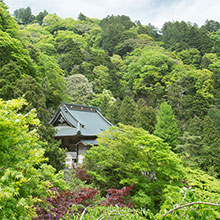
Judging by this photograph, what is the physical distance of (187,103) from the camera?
25375mm

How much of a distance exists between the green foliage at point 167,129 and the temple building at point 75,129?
15.7ft

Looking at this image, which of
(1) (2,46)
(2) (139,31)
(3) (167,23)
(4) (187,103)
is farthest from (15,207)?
(3) (167,23)

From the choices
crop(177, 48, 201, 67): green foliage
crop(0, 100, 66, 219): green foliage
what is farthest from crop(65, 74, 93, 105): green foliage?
crop(0, 100, 66, 219): green foliage

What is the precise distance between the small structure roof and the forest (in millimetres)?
2022

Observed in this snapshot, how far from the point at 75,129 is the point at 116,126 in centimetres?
405

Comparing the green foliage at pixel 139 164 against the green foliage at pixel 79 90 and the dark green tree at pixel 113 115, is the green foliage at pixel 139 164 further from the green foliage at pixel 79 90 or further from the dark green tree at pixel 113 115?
the green foliage at pixel 79 90

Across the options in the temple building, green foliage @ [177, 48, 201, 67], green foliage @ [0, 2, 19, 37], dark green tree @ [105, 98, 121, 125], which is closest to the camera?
the temple building

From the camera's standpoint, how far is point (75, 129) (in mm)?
14711

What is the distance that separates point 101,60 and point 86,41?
1559cm

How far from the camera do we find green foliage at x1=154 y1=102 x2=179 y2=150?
16.6 meters

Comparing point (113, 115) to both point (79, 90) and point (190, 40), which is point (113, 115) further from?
point (190, 40)

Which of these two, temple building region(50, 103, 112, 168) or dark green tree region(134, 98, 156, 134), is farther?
dark green tree region(134, 98, 156, 134)

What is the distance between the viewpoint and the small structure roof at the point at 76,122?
14559mm

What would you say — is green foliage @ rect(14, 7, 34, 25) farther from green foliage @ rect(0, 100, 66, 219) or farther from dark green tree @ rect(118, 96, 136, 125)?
green foliage @ rect(0, 100, 66, 219)
